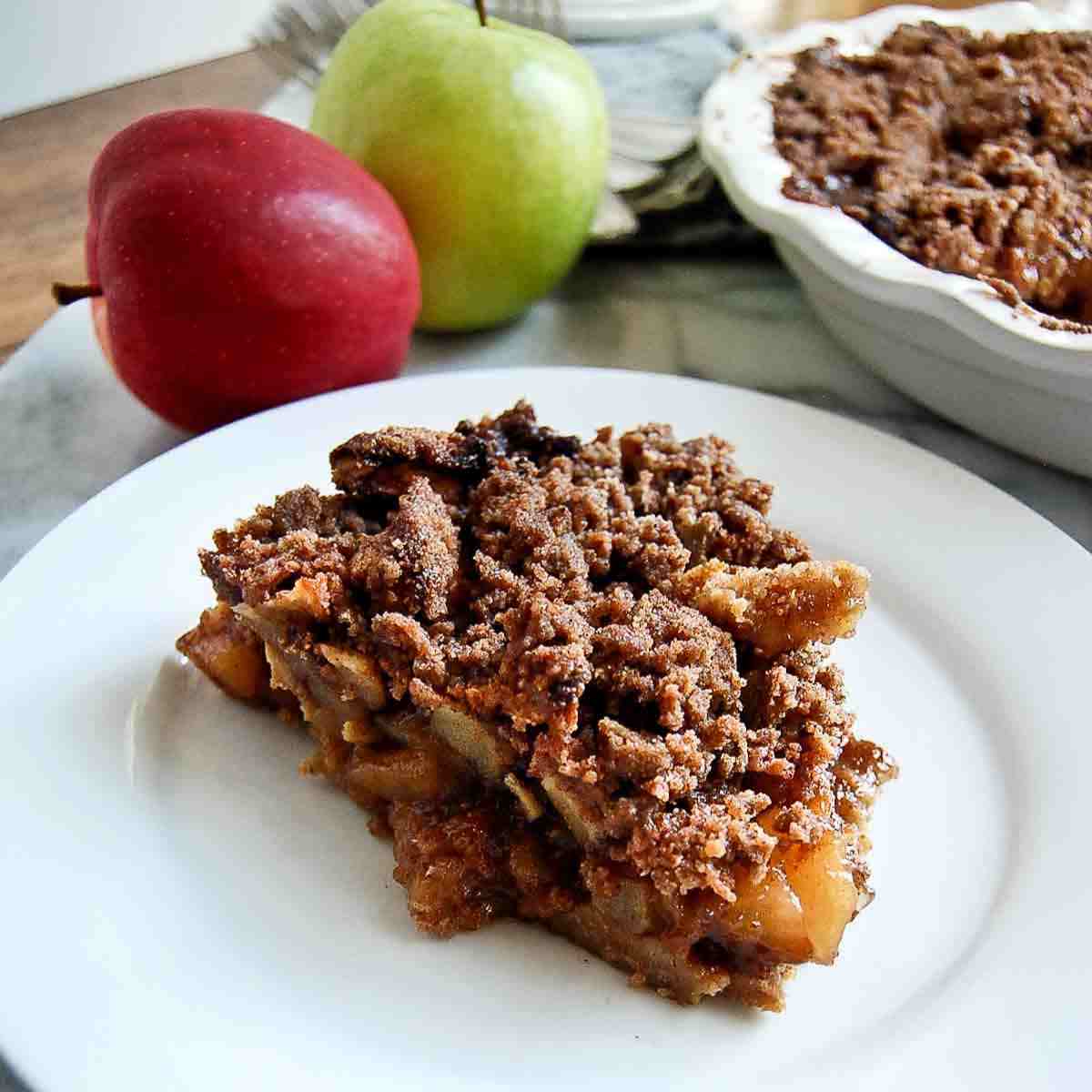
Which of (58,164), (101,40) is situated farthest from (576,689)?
(101,40)

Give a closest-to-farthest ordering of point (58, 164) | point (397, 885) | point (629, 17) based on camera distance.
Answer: point (397, 885), point (58, 164), point (629, 17)

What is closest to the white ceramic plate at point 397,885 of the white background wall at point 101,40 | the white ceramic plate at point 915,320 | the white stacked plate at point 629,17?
the white ceramic plate at point 915,320

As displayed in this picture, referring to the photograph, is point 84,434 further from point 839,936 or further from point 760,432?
point 839,936

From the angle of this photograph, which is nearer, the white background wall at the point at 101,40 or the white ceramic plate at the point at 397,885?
the white ceramic plate at the point at 397,885

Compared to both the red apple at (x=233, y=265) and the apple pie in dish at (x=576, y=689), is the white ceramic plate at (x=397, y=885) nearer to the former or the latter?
the apple pie in dish at (x=576, y=689)

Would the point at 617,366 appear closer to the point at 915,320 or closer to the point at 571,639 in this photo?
the point at 915,320

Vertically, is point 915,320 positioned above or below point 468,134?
below

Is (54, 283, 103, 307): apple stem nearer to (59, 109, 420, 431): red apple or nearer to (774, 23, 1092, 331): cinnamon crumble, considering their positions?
(59, 109, 420, 431): red apple
